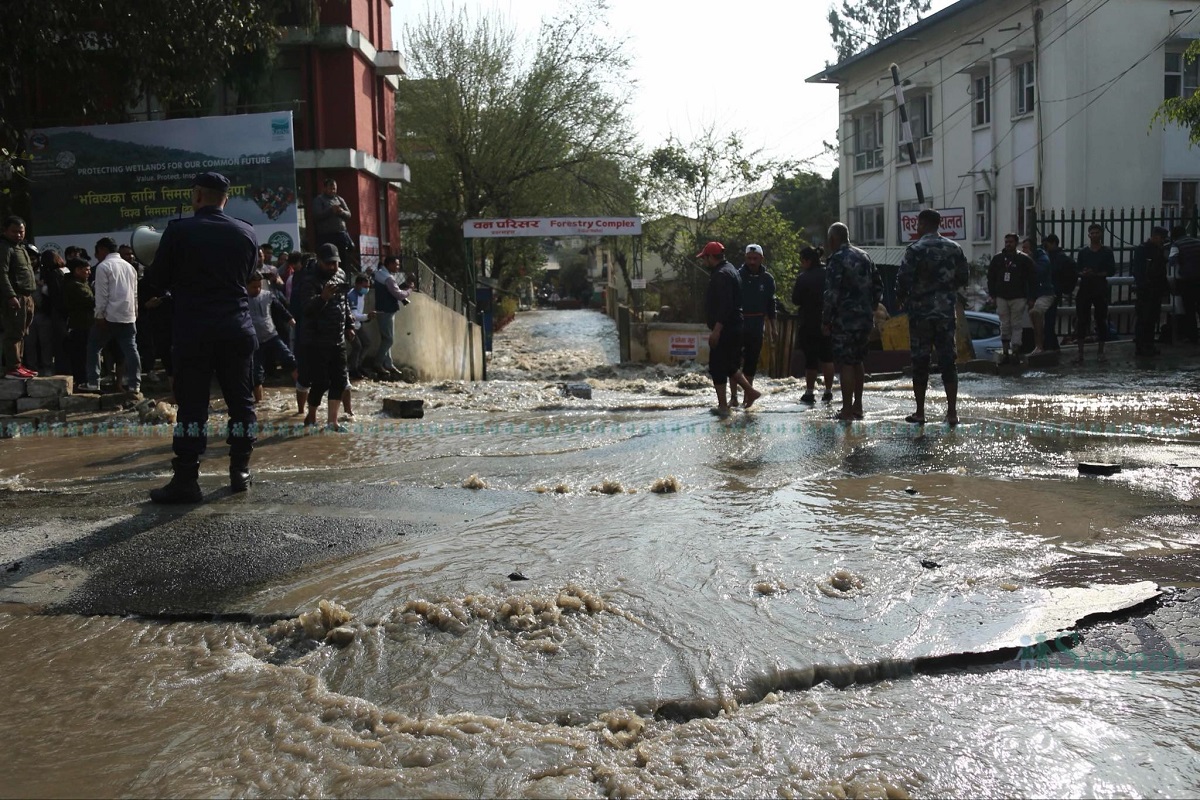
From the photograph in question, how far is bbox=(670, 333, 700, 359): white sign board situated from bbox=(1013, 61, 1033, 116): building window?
11934 mm

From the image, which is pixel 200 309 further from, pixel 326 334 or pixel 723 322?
pixel 723 322

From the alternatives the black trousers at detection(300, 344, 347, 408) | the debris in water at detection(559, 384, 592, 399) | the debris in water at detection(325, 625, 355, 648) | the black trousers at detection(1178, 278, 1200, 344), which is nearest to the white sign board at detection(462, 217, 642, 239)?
the debris in water at detection(559, 384, 592, 399)

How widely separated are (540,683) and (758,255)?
29.4ft

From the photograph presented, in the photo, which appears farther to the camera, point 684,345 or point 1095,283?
point 684,345

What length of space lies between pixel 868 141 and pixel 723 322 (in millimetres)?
31191

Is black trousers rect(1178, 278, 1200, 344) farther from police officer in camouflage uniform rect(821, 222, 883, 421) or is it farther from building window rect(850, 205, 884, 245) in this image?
building window rect(850, 205, 884, 245)

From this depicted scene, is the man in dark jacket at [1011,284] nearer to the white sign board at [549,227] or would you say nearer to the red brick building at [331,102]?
the white sign board at [549,227]

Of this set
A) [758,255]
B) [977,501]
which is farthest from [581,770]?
[758,255]

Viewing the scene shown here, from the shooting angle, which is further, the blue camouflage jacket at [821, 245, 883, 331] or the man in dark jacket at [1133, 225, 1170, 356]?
the man in dark jacket at [1133, 225, 1170, 356]

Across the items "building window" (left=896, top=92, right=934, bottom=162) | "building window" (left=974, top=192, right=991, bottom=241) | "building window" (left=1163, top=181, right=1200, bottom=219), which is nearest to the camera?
"building window" (left=1163, top=181, right=1200, bottom=219)

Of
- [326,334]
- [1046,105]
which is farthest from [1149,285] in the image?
[1046,105]

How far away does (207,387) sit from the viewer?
655 cm

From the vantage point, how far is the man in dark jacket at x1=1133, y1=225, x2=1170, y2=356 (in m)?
14.7

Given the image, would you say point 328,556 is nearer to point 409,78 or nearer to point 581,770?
point 581,770
